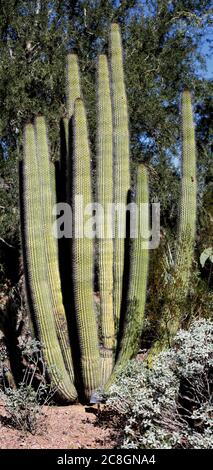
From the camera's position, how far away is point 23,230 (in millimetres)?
4996

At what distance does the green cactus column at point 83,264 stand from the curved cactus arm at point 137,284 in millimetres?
253

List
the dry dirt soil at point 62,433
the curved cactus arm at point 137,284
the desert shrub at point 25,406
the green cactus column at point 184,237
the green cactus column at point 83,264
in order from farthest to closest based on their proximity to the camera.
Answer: the green cactus column at point 184,237 < the curved cactus arm at point 137,284 < the green cactus column at point 83,264 < the desert shrub at point 25,406 < the dry dirt soil at point 62,433

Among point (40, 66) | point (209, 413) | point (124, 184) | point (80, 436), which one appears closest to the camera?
point (209, 413)

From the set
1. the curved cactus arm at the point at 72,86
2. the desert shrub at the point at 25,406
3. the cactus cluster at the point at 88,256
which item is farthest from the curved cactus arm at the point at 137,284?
the curved cactus arm at the point at 72,86

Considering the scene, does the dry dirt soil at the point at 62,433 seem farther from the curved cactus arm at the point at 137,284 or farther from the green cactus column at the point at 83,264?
the curved cactus arm at the point at 137,284

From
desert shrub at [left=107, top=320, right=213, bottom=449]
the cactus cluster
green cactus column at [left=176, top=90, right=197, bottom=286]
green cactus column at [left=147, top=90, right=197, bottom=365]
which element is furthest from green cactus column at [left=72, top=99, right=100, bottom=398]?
green cactus column at [left=176, top=90, right=197, bottom=286]

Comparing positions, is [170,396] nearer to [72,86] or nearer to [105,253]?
[105,253]

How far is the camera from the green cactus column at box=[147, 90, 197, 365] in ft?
17.5

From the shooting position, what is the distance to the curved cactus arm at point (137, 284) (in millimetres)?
5027

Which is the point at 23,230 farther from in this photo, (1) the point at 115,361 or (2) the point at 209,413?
(2) the point at 209,413

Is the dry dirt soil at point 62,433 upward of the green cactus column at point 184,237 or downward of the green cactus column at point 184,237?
downward

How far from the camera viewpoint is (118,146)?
5406 mm
